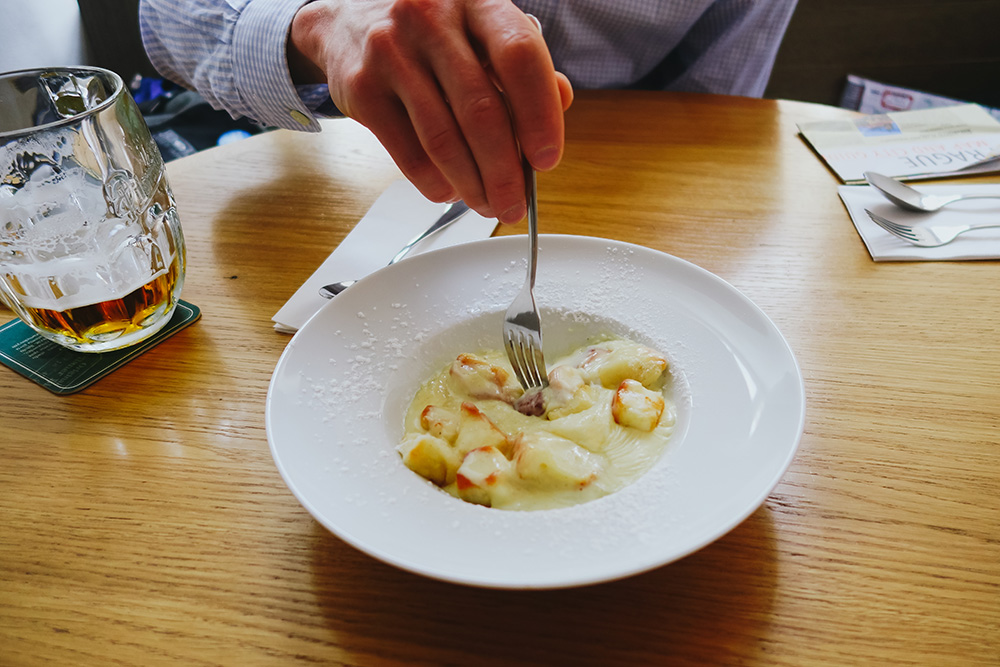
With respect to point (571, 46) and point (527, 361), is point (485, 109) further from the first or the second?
point (571, 46)

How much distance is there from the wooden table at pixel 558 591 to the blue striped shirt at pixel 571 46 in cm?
31

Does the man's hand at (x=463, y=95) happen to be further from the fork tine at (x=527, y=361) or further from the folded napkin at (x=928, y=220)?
the folded napkin at (x=928, y=220)

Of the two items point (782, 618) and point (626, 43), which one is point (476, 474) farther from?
point (626, 43)

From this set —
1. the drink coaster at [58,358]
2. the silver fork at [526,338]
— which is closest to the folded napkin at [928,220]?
the silver fork at [526,338]

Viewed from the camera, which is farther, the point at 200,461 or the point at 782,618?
the point at 200,461

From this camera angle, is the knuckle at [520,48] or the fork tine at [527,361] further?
the fork tine at [527,361]

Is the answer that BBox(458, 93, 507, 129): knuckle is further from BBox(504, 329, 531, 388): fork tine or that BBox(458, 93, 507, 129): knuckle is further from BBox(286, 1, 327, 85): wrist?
BBox(286, 1, 327, 85): wrist

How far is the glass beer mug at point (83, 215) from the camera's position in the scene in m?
0.68

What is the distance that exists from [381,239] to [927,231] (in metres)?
0.77

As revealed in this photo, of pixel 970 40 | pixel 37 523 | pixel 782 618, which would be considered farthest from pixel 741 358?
pixel 970 40

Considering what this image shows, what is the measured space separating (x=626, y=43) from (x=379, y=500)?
3.98 ft

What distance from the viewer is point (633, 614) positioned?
502 millimetres

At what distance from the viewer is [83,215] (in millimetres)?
721

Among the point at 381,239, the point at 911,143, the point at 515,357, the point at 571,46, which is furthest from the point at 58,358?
the point at 911,143
